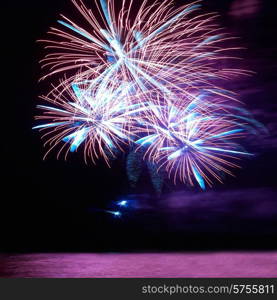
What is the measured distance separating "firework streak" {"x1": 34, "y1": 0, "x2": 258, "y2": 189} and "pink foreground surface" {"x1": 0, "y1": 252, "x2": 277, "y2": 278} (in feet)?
4.79

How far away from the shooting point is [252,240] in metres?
6.36

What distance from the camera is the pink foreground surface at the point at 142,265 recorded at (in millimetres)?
5000

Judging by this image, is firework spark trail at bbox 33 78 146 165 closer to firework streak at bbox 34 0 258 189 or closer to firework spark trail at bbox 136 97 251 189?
firework streak at bbox 34 0 258 189

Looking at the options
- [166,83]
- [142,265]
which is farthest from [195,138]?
[142,265]

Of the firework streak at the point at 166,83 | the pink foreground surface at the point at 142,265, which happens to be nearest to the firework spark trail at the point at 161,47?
the firework streak at the point at 166,83

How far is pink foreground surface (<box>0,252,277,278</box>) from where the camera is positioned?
5000mm

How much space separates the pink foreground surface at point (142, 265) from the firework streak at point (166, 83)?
1461 mm

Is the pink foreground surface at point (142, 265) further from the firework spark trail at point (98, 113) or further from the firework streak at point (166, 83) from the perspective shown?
the firework spark trail at point (98, 113)

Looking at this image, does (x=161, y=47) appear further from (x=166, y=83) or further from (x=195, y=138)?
(x=195, y=138)

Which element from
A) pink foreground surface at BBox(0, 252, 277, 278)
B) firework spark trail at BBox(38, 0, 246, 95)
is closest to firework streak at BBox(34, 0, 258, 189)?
firework spark trail at BBox(38, 0, 246, 95)

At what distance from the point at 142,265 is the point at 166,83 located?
9.70 ft

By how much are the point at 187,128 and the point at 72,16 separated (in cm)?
369

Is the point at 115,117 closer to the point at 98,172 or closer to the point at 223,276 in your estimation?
the point at 98,172

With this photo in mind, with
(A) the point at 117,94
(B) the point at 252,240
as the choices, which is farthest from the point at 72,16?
(B) the point at 252,240
